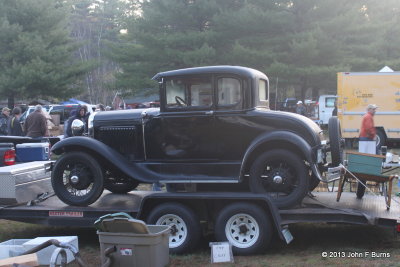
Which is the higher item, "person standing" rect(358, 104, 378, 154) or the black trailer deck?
"person standing" rect(358, 104, 378, 154)

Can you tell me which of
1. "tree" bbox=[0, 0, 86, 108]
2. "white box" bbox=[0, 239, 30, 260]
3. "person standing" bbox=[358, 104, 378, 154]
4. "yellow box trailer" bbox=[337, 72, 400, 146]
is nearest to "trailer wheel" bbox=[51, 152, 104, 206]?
"white box" bbox=[0, 239, 30, 260]

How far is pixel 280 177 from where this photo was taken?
661 cm

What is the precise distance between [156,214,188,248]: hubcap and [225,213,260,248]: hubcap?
1.81 feet

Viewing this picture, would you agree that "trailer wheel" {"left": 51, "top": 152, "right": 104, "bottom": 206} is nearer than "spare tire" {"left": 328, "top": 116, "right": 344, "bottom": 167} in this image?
No

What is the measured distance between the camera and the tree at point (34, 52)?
25359 mm

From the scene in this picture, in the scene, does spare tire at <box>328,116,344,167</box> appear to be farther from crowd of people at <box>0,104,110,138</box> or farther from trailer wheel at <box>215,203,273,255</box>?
crowd of people at <box>0,104,110,138</box>

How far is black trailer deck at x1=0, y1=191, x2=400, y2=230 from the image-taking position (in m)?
6.13

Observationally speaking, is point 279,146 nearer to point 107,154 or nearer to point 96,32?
point 107,154

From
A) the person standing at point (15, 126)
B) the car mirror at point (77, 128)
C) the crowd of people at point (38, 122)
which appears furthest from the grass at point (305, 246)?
the person standing at point (15, 126)

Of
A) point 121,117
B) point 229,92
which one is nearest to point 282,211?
point 229,92

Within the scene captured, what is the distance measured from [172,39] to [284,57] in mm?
5448

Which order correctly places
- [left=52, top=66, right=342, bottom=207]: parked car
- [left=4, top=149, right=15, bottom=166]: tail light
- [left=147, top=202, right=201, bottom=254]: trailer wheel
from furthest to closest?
[left=4, top=149, right=15, bottom=166]: tail light < [left=52, top=66, right=342, bottom=207]: parked car < [left=147, top=202, right=201, bottom=254]: trailer wheel

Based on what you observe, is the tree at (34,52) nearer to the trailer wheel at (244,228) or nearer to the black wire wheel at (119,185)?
the black wire wheel at (119,185)

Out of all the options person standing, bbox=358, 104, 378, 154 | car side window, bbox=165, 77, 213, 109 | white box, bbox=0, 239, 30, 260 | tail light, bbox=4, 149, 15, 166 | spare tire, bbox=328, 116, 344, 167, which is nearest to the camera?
white box, bbox=0, 239, 30, 260
